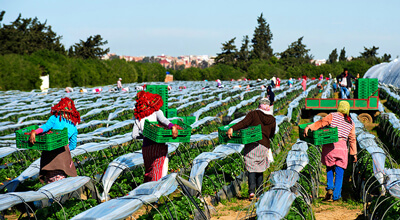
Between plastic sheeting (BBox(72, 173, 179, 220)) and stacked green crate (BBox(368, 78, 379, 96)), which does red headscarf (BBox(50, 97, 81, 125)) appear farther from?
stacked green crate (BBox(368, 78, 379, 96))

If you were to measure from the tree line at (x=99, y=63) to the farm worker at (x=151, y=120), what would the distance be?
33970 mm

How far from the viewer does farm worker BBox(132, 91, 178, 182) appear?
5.26 meters

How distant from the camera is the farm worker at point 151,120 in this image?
17.3 ft

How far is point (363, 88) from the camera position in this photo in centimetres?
1642

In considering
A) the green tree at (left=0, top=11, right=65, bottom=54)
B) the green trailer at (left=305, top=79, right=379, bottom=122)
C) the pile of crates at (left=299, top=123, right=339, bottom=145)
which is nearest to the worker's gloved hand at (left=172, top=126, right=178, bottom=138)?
the pile of crates at (left=299, top=123, right=339, bottom=145)

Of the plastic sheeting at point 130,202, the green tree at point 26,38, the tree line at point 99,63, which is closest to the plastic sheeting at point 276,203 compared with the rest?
the plastic sheeting at point 130,202

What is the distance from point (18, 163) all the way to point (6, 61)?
30.1 meters

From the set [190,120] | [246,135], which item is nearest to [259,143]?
[246,135]

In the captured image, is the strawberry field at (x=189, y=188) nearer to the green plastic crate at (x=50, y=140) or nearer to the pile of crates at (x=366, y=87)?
the green plastic crate at (x=50, y=140)

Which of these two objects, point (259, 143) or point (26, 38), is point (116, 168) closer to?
point (259, 143)

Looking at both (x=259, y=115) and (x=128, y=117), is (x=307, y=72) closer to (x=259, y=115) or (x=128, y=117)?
(x=128, y=117)

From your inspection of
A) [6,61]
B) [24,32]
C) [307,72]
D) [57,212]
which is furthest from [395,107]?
[24,32]

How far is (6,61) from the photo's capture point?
35.8m

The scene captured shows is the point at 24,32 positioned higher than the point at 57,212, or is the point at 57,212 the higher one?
the point at 24,32
